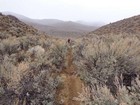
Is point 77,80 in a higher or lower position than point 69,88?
higher

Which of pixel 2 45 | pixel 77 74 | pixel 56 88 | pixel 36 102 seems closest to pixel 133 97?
pixel 36 102

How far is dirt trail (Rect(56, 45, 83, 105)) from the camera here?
10680mm

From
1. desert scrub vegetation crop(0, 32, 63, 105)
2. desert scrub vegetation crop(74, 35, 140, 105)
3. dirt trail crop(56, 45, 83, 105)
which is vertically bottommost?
dirt trail crop(56, 45, 83, 105)

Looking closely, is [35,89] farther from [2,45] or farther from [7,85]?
[2,45]

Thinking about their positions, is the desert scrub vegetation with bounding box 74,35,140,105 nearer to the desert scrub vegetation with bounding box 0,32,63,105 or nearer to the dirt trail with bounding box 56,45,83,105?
the dirt trail with bounding box 56,45,83,105

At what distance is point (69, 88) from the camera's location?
466 inches

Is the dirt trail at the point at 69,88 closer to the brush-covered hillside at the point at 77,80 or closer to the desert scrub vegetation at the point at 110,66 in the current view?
the brush-covered hillside at the point at 77,80

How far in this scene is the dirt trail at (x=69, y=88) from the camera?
35.0 ft

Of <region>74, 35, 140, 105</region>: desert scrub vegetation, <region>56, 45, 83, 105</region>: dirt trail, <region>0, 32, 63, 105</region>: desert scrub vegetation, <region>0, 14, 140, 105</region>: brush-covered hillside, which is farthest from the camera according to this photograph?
<region>56, 45, 83, 105</region>: dirt trail

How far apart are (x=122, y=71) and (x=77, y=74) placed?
2739 mm

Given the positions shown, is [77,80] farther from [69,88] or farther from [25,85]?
[25,85]

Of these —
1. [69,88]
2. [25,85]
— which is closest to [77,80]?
[69,88]

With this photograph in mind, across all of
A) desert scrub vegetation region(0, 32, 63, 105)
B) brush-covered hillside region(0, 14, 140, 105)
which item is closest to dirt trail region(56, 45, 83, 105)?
brush-covered hillside region(0, 14, 140, 105)

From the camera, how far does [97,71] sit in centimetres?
1104
